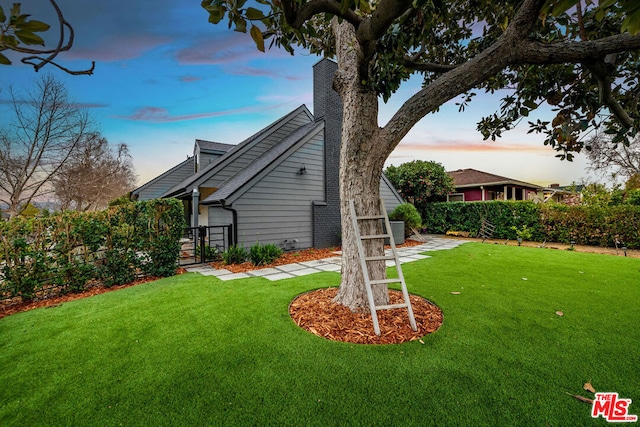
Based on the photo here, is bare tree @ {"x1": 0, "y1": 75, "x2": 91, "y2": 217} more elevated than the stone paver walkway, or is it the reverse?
bare tree @ {"x1": 0, "y1": 75, "x2": 91, "y2": 217}

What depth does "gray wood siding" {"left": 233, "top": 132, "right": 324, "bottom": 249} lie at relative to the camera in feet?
26.0

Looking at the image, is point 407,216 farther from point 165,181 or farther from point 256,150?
point 165,181

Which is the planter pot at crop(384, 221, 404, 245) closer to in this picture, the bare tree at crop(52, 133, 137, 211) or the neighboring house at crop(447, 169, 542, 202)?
the neighboring house at crop(447, 169, 542, 202)

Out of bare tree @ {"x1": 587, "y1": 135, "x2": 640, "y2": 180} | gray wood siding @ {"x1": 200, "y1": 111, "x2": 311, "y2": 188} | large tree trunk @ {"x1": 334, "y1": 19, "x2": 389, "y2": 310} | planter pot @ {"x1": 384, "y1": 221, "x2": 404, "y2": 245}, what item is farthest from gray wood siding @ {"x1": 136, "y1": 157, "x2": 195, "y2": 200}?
bare tree @ {"x1": 587, "y1": 135, "x2": 640, "y2": 180}

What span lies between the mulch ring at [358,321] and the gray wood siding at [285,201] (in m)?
4.49

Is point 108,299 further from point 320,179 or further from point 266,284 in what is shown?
point 320,179

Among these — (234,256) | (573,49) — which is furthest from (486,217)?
(234,256)

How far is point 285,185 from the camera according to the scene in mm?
8797

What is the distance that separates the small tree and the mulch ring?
1161 centimetres

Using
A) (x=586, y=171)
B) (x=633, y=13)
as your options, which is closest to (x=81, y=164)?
(x=633, y=13)

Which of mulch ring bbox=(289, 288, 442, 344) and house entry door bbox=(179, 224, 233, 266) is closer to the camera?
mulch ring bbox=(289, 288, 442, 344)

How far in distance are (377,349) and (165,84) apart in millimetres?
9130

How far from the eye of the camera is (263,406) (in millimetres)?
1858

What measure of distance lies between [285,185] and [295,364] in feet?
22.7
